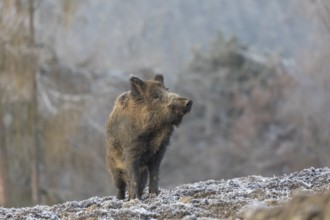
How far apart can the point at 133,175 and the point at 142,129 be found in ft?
1.59

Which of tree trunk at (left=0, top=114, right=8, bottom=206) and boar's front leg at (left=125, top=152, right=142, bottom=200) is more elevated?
tree trunk at (left=0, top=114, right=8, bottom=206)

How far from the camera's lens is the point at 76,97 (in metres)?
26.4

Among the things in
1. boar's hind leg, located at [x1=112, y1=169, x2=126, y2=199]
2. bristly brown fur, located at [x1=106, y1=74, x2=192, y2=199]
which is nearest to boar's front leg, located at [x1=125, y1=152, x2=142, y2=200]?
bristly brown fur, located at [x1=106, y1=74, x2=192, y2=199]

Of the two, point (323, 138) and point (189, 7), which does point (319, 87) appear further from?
point (189, 7)

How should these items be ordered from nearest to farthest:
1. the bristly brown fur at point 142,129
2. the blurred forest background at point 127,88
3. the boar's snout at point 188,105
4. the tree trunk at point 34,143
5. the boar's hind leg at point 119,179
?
1. the boar's snout at point 188,105
2. the bristly brown fur at point 142,129
3. the boar's hind leg at point 119,179
4. the tree trunk at point 34,143
5. the blurred forest background at point 127,88

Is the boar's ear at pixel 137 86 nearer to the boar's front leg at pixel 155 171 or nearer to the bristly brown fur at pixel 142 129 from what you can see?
the bristly brown fur at pixel 142 129

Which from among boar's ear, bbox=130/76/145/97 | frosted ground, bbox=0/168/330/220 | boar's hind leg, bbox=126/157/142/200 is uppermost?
boar's ear, bbox=130/76/145/97

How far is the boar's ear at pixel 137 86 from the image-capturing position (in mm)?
9086

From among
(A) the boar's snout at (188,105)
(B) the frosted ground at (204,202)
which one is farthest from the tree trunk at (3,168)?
(A) the boar's snout at (188,105)

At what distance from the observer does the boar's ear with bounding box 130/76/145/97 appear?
9086mm

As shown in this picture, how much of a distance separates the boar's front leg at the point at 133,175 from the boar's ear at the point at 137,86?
653 mm

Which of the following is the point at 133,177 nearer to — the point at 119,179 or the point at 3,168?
the point at 119,179

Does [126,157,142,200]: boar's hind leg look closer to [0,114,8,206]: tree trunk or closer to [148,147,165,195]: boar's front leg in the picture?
[148,147,165,195]: boar's front leg

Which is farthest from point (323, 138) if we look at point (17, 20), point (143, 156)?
point (143, 156)
